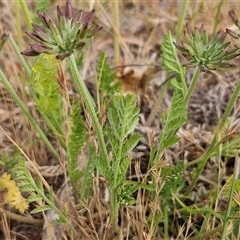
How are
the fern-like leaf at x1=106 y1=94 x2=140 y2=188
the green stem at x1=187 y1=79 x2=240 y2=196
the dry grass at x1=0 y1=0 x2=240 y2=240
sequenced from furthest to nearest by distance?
the dry grass at x1=0 y1=0 x2=240 y2=240 → the green stem at x1=187 y1=79 x2=240 y2=196 → the fern-like leaf at x1=106 y1=94 x2=140 y2=188

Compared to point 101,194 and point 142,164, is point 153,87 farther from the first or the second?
point 101,194

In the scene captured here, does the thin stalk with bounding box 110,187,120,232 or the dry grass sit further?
the dry grass

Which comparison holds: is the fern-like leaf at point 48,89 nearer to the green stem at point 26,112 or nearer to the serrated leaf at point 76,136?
the green stem at point 26,112

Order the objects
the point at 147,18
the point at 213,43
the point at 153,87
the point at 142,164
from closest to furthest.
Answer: the point at 213,43 < the point at 142,164 < the point at 153,87 < the point at 147,18

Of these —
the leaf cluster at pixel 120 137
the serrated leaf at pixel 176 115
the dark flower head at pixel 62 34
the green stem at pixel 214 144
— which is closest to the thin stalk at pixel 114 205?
the leaf cluster at pixel 120 137

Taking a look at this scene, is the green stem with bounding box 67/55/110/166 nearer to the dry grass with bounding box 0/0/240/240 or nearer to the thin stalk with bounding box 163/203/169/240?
the dry grass with bounding box 0/0/240/240

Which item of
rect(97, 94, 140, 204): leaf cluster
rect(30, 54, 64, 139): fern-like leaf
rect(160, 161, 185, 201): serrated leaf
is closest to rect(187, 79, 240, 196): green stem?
rect(160, 161, 185, 201): serrated leaf

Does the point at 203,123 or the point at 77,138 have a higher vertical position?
the point at 77,138

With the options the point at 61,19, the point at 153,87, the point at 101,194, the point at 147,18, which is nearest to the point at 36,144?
the point at 101,194
